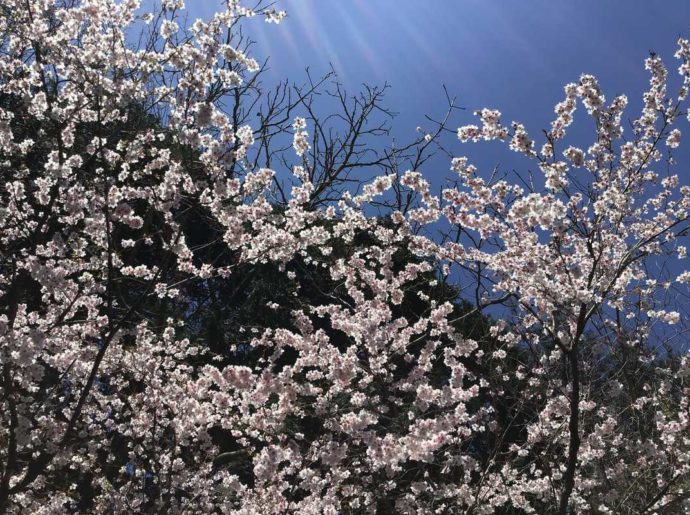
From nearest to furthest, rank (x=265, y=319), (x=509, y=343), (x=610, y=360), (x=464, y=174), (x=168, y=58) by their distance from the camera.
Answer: (x=168, y=58) < (x=464, y=174) < (x=509, y=343) < (x=610, y=360) < (x=265, y=319)

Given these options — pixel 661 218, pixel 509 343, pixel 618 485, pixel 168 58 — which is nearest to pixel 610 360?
pixel 618 485

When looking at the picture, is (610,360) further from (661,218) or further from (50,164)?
(50,164)

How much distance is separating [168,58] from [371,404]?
4131 mm

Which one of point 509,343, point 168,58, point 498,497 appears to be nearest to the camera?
point 168,58

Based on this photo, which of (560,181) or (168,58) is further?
(560,181)

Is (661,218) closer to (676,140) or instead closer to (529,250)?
(676,140)

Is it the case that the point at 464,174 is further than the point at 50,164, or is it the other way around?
the point at 464,174

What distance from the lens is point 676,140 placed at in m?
5.93

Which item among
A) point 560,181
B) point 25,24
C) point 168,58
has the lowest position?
point 560,181

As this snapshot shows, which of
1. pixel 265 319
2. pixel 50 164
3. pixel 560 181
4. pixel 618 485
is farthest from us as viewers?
pixel 265 319

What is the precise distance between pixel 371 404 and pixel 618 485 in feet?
14.8

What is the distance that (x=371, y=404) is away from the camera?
21.7ft

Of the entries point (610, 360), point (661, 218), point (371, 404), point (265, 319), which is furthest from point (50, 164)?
point (610, 360)

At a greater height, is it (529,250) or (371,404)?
(529,250)
